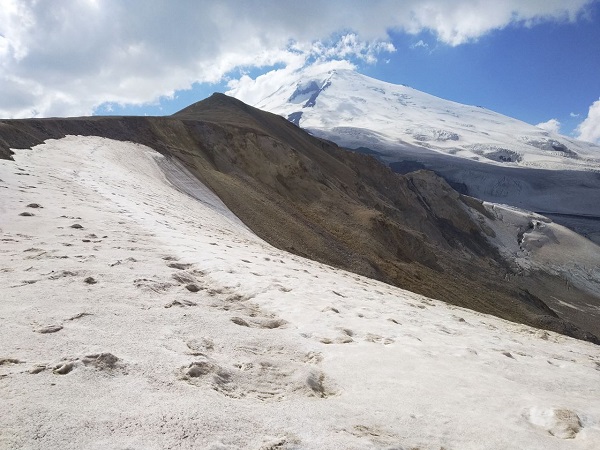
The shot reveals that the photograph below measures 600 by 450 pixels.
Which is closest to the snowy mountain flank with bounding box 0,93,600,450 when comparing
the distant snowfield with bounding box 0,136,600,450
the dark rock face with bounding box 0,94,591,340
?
the distant snowfield with bounding box 0,136,600,450

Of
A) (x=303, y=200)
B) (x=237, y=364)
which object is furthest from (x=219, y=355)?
(x=303, y=200)

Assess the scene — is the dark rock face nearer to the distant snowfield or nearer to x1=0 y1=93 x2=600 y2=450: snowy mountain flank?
x1=0 y1=93 x2=600 y2=450: snowy mountain flank

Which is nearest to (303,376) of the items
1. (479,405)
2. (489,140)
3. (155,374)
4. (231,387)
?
(231,387)

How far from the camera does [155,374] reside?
11.0 feet

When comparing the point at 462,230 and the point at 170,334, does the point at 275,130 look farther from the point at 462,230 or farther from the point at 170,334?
the point at 170,334

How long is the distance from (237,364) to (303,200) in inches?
1081

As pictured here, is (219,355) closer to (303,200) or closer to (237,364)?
(237,364)

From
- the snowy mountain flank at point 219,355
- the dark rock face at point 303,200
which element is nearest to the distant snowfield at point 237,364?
the snowy mountain flank at point 219,355

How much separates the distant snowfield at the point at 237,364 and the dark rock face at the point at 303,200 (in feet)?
42.6

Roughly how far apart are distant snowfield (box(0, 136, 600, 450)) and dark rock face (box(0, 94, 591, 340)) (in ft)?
42.6

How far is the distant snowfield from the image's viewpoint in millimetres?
2770

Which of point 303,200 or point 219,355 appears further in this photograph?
point 303,200

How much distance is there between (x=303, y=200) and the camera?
31.2m

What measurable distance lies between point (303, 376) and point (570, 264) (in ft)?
212
